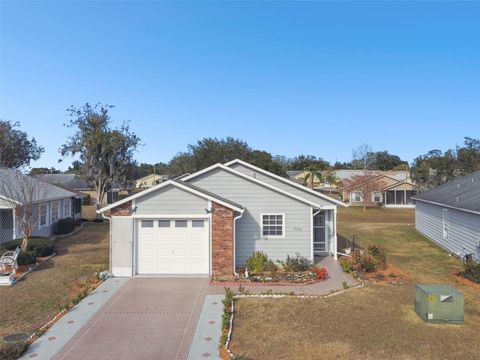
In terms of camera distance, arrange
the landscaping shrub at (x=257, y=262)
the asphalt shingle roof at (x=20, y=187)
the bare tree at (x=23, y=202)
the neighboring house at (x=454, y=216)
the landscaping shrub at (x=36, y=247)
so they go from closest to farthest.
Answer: the landscaping shrub at (x=257, y=262) < the neighboring house at (x=454, y=216) < the landscaping shrub at (x=36, y=247) < the bare tree at (x=23, y=202) < the asphalt shingle roof at (x=20, y=187)

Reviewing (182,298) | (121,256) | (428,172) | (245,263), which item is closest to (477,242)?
(245,263)

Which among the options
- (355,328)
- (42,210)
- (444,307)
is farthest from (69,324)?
(42,210)

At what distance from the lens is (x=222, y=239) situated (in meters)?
14.9

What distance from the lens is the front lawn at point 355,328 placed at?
8.41 metres

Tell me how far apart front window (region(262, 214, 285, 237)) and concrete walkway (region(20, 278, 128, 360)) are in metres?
6.43

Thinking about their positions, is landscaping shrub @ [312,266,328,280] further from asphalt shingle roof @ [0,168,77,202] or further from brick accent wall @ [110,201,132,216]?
asphalt shingle roof @ [0,168,77,202]

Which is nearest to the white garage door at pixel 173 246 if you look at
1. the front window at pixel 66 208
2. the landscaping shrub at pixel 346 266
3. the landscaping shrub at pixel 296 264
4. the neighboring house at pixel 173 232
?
the neighboring house at pixel 173 232

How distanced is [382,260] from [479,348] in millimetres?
7593

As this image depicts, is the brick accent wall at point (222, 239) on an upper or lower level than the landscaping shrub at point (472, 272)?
upper

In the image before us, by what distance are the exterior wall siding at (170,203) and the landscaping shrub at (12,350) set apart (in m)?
7.18

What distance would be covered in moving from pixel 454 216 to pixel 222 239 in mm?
13152

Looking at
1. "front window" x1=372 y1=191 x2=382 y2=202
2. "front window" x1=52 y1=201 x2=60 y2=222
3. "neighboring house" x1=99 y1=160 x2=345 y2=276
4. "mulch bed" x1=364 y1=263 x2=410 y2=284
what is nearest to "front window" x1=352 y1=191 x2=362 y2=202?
"front window" x1=372 y1=191 x2=382 y2=202

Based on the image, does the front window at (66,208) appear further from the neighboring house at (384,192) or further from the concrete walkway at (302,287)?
the neighboring house at (384,192)

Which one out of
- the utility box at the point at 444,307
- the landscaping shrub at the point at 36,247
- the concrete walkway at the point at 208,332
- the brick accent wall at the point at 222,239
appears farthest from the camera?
the landscaping shrub at the point at 36,247
